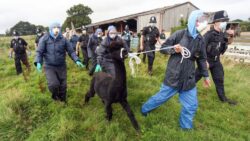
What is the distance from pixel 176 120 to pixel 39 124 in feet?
9.56

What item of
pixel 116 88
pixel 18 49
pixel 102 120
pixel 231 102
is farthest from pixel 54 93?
pixel 18 49

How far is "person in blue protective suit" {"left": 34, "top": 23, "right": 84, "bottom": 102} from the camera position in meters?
5.06

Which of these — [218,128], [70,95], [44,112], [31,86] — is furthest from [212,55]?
[31,86]

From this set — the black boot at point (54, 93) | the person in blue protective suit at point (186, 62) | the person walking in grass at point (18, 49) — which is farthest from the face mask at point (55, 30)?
the person walking in grass at point (18, 49)

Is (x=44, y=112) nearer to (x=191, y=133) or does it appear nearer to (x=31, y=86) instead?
(x=31, y=86)

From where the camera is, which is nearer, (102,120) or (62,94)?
(102,120)

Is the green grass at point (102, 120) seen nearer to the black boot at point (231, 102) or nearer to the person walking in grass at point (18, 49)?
the black boot at point (231, 102)

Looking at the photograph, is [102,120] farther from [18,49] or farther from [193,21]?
[18,49]

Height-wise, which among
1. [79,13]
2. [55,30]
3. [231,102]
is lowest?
[231,102]

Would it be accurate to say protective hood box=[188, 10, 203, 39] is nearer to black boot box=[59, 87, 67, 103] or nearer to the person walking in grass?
black boot box=[59, 87, 67, 103]

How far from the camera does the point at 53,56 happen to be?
16.9 feet

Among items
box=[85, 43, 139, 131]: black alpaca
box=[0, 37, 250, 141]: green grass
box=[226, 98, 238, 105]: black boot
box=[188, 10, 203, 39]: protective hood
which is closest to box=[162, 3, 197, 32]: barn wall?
box=[226, 98, 238, 105]: black boot

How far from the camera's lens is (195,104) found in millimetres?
4148

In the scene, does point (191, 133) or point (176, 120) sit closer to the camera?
point (191, 133)
